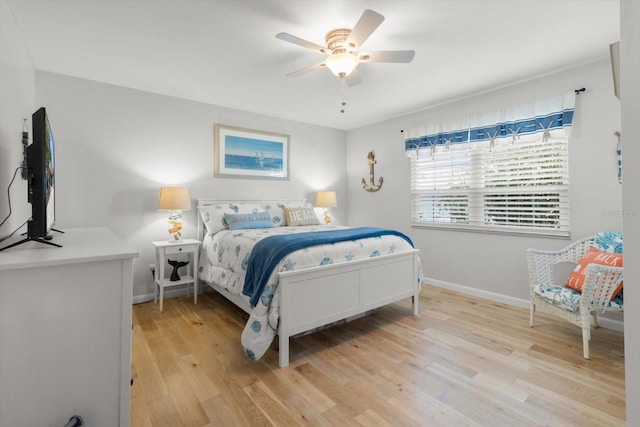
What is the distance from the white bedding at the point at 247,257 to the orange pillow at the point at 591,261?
4.20 feet

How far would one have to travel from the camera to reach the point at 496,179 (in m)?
3.48

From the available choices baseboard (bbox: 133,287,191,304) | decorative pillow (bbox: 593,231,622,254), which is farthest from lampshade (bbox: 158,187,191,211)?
decorative pillow (bbox: 593,231,622,254)

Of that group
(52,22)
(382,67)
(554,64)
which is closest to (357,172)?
(382,67)

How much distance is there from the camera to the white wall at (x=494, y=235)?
2746 mm

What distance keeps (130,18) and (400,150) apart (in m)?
3.46

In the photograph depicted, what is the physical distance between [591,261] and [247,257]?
2.83 meters

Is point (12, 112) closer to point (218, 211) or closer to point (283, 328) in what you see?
point (218, 211)

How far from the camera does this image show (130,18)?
215 centimetres

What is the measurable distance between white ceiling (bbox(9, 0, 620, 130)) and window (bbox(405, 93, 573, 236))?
601 mm

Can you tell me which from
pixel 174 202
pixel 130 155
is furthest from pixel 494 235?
pixel 130 155

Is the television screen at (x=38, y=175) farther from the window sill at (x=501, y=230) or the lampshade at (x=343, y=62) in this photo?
the window sill at (x=501, y=230)

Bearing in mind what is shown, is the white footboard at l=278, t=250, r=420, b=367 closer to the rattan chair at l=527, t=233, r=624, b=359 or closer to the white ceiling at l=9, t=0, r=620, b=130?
the rattan chair at l=527, t=233, r=624, b=359

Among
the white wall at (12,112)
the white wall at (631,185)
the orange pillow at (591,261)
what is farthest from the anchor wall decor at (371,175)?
the white wall at (631,185)

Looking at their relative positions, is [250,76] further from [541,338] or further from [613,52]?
[541,338]
